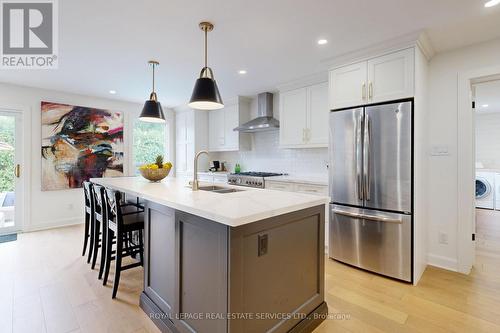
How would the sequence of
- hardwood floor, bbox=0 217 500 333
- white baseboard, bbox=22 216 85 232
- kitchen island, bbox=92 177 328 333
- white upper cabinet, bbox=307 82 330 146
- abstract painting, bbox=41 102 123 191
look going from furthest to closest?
abstract painting, bbox=41 102 123 191 < white baseboard, bbox=22 216 85 232 < white upper cabinet, bbox=307 82 330 146 < hardwood floor, bbox=0 217 500 333 < kitchen island, bbox=92 177 328 333

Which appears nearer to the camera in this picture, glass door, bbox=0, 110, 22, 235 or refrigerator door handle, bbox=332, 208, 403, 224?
refrigerator door handle, bbox=332, 208, 403, 224

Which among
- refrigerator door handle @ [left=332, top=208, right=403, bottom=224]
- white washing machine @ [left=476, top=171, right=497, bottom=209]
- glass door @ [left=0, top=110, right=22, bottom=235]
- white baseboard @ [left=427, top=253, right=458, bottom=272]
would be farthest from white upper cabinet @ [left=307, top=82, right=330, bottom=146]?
white washing machine @ [left=476, top=171, right=497, bottom=209]

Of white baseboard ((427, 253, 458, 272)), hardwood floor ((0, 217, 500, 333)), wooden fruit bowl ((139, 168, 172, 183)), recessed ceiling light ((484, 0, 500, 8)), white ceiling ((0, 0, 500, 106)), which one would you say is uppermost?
white ceiling ((0, 0, 500, 106))

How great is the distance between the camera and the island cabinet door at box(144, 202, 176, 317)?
1.78 metres

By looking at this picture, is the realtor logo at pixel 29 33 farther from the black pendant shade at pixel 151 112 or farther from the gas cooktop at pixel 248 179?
the gas cooktop at pixel 248 179

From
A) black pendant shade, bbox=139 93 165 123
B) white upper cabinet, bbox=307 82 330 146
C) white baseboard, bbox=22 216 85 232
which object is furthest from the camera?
white baseboard, bbox=22 216 85 232

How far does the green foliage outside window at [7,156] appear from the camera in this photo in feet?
13.4

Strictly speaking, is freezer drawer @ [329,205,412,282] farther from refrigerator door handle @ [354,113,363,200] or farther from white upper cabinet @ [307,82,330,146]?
white upper cabinet @ [307,82,330,146]

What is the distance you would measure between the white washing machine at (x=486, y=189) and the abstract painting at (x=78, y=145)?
8.23 m

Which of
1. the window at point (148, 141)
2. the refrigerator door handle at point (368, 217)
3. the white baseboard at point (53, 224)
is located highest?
the window at point (148, 141)

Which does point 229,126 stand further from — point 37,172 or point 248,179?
point 37,172

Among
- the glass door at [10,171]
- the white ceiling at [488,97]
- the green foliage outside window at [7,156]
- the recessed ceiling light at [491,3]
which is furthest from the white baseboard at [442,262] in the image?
the green foliage outside window at [7,156]

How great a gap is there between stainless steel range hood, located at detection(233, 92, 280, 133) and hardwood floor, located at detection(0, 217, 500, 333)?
7.69ft

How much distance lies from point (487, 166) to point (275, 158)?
588 cm
